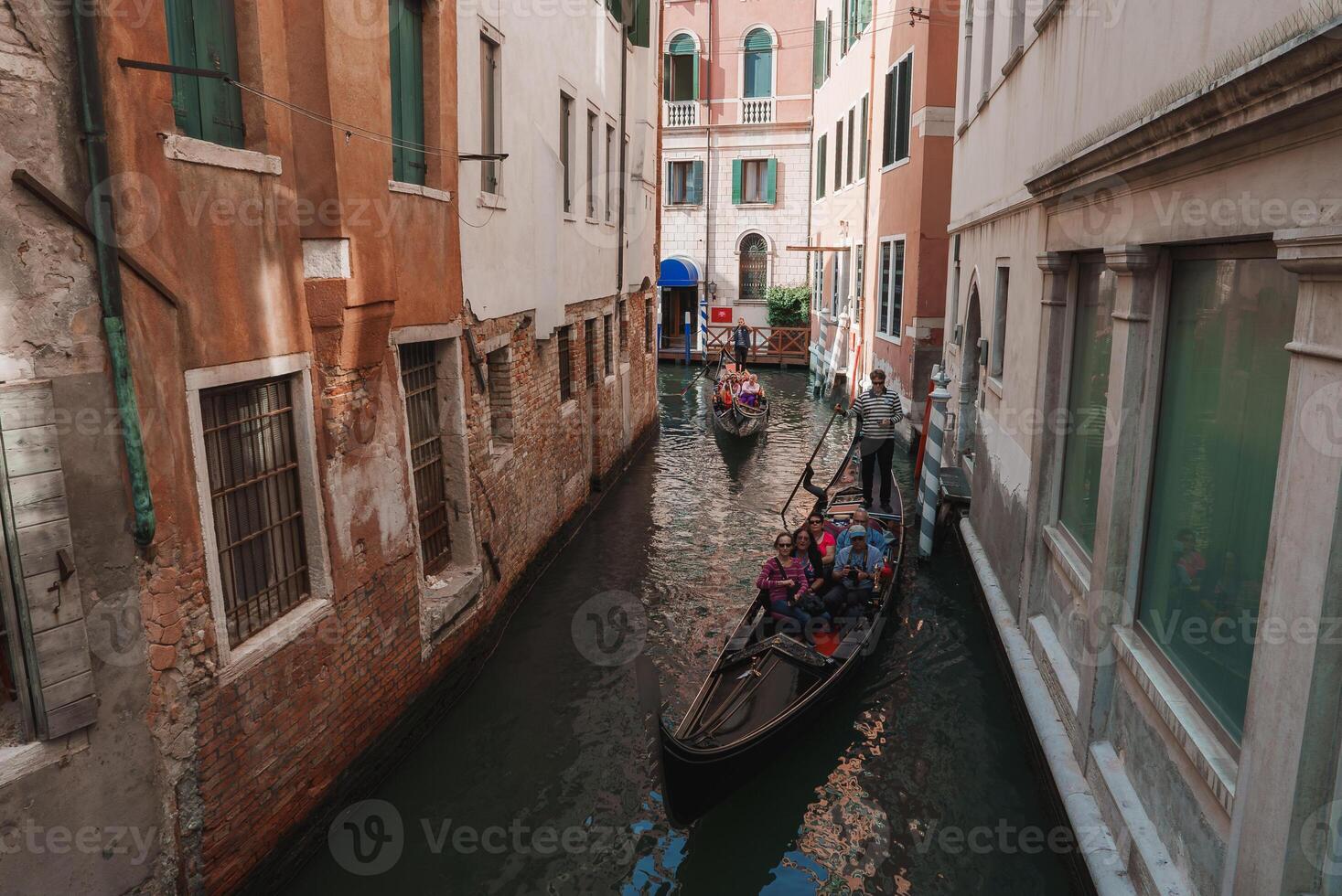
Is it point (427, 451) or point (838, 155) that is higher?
point (838, 155)

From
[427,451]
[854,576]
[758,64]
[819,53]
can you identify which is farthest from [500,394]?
[758,64]

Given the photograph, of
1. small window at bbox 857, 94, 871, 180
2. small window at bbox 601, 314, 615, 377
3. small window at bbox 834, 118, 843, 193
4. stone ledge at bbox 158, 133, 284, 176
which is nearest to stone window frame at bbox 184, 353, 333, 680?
stone ledge at bbox 158, 133, 284, 176

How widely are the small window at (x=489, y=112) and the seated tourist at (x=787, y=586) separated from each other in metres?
3.58

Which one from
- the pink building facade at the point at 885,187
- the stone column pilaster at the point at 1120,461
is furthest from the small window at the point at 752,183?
the stone column pilaster at the point at 1120,461

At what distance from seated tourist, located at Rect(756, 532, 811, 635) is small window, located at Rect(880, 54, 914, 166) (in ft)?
31.8

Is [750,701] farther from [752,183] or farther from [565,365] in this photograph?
[752,183]

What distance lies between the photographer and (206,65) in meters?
4.23

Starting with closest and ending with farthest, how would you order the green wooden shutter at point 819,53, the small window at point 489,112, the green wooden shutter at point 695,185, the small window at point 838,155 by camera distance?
1. the small window at point 489,112
2. the small window at point 838,155
3. the green wooden shutter at point 819,53
4. the green wooden shutter at point 695,185

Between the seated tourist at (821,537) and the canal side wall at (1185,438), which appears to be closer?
the canal side wall at (1185,438)

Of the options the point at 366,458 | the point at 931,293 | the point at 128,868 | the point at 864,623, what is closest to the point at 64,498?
the point at 128,868

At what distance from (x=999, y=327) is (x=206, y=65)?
685cm

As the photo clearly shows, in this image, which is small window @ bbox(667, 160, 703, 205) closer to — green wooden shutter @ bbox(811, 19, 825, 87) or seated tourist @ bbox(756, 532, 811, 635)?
green wooden shutter @ bbox(811, 19, 825, 87)

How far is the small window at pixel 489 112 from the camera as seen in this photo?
7418 mm

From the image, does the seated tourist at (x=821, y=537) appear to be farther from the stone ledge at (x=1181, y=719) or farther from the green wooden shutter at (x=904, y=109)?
the green wooden shutter at (x=904, y=109)
